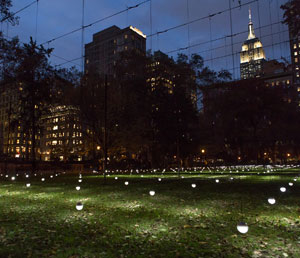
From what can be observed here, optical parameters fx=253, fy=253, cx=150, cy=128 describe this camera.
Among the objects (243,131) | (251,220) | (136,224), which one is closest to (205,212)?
(251,220)

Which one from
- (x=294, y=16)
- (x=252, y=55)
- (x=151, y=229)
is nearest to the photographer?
(x=151, y=229)

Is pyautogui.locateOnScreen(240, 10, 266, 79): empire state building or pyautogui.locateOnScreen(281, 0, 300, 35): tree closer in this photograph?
pyautogui.locateOnScreen(281, 0, 300, 35): tree

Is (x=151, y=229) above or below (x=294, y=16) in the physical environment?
below

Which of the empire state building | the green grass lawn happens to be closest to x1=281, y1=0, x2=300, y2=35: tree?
the empire state building

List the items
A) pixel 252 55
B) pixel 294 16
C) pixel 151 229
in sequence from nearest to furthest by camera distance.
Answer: pixel 151 229 < pixel 294 16 < pixel 252 55

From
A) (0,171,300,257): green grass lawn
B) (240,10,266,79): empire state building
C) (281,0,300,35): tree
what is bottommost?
(0,171,300,257): green grass lawn

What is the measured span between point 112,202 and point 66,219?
96.9 inches

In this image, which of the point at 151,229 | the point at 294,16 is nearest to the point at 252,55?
the point at 294,16

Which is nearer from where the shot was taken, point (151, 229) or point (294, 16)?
point (151, 229)

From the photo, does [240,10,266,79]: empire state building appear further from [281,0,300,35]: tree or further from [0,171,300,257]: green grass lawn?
[0,171,300,257]: green grass lawn

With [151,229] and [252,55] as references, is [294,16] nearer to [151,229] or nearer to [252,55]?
[252,55]

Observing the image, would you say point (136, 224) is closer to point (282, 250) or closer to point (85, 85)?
point (282, 250)

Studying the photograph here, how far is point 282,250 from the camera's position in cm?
405

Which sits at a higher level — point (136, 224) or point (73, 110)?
point (73, 110)
